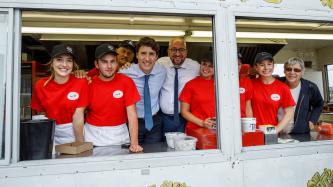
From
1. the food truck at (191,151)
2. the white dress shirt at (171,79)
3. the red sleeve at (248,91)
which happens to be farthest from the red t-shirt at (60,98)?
the red sleeve at (248,91)

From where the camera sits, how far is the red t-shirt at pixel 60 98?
6.56 ft

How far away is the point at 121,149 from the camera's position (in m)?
2.00

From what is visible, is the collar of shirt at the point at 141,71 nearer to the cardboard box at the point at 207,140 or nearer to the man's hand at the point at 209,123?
the man's hand at the point at 209,123

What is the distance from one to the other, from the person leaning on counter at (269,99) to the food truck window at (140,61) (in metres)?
0.48

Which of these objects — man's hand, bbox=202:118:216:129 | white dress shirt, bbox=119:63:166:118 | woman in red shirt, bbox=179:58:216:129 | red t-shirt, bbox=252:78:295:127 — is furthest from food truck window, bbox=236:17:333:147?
white dress shirt, bbox=119:63:166:118

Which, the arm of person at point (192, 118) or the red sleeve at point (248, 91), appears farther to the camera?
the red sleeve at point (248, 91)

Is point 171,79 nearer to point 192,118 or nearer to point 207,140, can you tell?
point 192,118

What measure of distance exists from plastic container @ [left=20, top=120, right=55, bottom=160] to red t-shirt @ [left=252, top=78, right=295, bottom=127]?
1719 mm

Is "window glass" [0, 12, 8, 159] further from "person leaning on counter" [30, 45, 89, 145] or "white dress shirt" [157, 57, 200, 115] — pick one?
"white dress shirt" [157, 57, 200, 115]

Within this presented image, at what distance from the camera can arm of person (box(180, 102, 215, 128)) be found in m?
2.12

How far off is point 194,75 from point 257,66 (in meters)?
0.60

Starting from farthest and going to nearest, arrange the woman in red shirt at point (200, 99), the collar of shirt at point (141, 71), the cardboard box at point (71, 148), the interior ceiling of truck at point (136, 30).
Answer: the interior ceiling of truck at point (136, 30)
the collar of shirt at point (141, 71)
the woman in red shirt at point (200, 99)
the cardboard box at point (71, 148)

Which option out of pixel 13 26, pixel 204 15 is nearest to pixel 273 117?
pixel 204 15

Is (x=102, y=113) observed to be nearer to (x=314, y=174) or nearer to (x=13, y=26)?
(x=13, y=26)
